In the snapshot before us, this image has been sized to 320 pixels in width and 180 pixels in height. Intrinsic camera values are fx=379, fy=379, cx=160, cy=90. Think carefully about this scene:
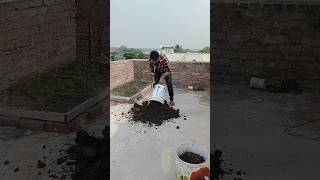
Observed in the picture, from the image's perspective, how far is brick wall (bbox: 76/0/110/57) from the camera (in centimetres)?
615

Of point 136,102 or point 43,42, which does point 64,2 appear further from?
point 136,102

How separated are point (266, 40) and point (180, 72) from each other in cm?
164

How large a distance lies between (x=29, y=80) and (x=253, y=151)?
322 centimetres

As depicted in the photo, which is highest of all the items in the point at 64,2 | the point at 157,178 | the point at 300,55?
the point at 64,2

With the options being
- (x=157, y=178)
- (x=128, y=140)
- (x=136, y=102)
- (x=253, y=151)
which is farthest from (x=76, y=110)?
(x=253, y=151)

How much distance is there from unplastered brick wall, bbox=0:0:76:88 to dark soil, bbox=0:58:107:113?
0.41ft

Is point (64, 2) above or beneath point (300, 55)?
above

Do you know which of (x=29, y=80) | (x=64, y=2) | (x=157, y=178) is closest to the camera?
(x=157, y=178)

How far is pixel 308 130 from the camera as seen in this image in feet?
14.2

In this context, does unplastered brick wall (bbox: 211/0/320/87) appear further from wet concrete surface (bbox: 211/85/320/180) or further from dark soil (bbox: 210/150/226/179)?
dark soil (bbox: 210/150/226/179)

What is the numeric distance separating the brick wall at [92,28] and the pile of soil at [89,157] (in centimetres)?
262

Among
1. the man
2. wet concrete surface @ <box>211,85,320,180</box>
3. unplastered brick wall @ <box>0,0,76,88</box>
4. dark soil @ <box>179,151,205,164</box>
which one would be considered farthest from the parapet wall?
dark soil @ <box>179,151,205,164</box>

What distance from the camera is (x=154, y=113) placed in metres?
4.83

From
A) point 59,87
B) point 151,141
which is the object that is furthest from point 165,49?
point 59,87
